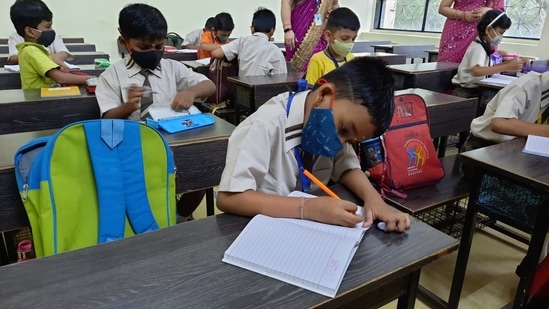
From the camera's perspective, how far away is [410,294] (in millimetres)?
857

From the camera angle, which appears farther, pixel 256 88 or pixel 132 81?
pixel 256 88

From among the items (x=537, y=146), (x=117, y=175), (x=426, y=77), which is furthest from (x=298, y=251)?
(x=426, y=77)

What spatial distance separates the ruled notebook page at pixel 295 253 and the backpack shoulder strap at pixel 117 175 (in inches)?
17.3

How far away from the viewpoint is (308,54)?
3.09 meters

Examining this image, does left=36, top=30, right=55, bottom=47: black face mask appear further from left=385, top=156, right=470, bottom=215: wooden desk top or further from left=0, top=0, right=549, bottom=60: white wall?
left=0, top=0, right=549, bottom=60: white wall

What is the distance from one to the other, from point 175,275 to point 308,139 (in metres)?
0.46

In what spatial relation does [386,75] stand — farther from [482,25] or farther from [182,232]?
[482,25]

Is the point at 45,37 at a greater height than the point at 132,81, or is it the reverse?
the point at 45,37

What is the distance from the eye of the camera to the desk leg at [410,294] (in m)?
0.84

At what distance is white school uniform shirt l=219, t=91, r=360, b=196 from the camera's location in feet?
2.97

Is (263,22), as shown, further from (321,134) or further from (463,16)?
(321,134)

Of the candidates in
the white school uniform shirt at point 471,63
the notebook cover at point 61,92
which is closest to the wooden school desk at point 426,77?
the white school uniform shirt at point 471,63

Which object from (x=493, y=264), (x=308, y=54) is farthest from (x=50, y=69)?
(x=493, y=264)

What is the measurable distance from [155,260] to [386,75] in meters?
0.67
